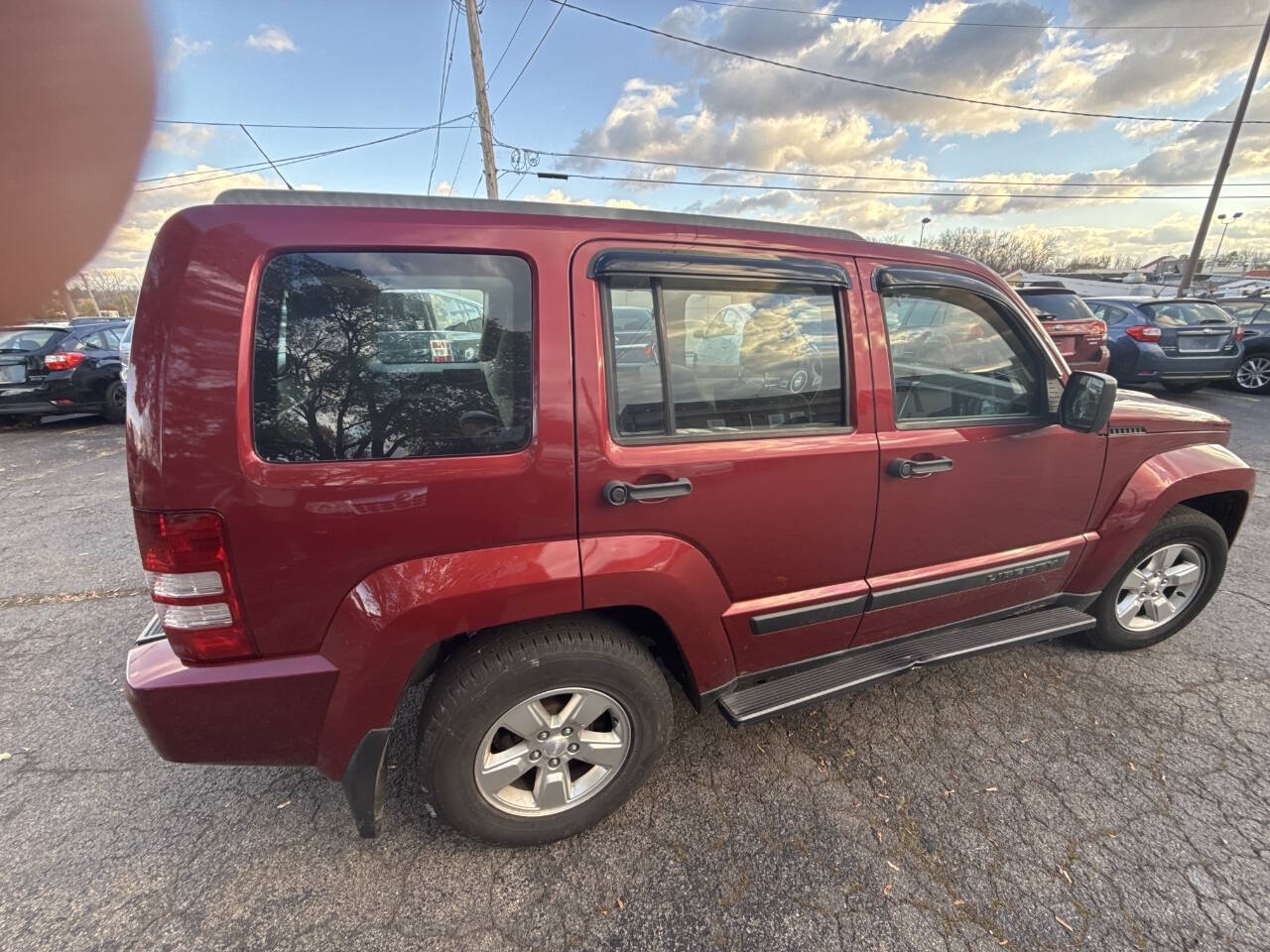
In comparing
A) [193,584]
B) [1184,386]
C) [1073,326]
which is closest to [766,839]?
[193,584]

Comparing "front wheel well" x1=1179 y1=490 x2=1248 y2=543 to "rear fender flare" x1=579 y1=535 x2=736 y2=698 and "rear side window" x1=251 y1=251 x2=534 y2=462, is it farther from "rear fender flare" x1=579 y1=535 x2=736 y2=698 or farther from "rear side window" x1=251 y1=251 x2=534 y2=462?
"rear side window" x1=251 y1=251 x2=534 y2=462

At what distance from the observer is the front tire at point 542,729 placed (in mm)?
1643

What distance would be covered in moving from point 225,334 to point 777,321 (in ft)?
5.14

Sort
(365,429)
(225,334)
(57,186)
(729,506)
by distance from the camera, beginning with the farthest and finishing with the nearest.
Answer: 1. (57,186)
2. (729,506)
3. (365,429)
4. (225,334)

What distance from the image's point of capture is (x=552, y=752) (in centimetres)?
181

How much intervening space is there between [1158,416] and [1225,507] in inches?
36.9

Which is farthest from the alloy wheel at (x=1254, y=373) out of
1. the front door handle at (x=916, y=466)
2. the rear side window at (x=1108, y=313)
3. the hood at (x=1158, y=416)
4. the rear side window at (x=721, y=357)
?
the rear side window at (x=721, y=357)

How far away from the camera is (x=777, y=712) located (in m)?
1.94

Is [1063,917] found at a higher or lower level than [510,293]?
lower

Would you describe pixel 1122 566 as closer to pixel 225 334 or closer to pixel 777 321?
pixel 777 321

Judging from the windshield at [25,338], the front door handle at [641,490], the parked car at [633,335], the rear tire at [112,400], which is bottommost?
the rear tire at [112,400]

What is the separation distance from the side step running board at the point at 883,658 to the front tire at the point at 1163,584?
356 millimetres

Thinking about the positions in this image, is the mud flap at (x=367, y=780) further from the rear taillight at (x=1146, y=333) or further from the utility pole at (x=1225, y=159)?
the utility pole at (x=1225, y=159)

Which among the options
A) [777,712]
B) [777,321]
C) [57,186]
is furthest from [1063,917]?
[57,186]
